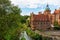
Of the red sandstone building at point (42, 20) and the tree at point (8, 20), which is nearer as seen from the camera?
the tree at point (8, 20)

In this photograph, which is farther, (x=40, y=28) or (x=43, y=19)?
(x=43, y=19)

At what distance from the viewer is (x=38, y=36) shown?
Result: 5.83m

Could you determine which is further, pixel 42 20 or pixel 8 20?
pixel 42 20

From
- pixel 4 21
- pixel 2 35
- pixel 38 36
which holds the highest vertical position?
pixel 4 21

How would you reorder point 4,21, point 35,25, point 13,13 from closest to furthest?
1. point 4,21
2. point 13,13
3. point 35,25

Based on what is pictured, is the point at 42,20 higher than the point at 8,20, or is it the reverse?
the point at 8,20

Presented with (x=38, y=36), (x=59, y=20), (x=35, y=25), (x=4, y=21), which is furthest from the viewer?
(x=59, y=20)

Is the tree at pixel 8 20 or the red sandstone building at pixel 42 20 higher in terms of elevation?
the tree at pixel 8 20

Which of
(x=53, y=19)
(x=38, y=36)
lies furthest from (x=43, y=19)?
(x=38, y=36)

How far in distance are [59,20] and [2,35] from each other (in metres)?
5.47

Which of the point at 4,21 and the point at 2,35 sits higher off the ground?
the point at 4,21

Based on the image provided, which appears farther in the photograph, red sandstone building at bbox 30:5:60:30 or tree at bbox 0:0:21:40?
red sandstone building at bbox 30:5:60:30

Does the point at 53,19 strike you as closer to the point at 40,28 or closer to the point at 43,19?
the point at 43,19

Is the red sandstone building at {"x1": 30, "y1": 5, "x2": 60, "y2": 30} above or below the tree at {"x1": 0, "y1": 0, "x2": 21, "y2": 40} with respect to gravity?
below
